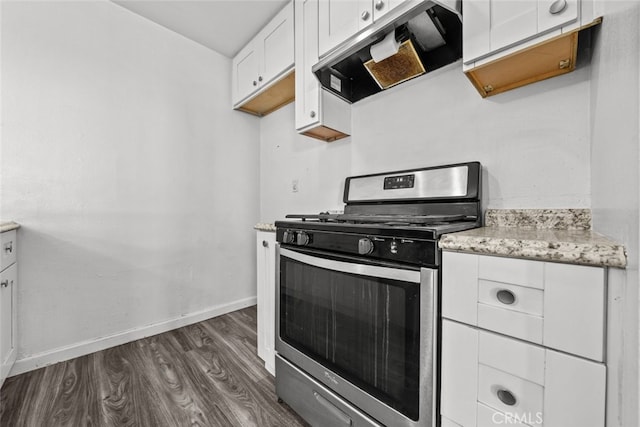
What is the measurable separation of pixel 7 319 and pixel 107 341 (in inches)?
22.9

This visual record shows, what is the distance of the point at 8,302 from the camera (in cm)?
148

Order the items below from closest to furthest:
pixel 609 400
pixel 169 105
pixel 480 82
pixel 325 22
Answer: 1. pixel 609 400
2. pixel 480 82
3. pixel 325 22
4. pixel 169 105

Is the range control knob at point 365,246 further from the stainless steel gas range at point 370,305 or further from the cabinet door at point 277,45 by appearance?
the cabinet door at point 277,45

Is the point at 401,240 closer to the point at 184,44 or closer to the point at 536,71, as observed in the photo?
the point at 536,71

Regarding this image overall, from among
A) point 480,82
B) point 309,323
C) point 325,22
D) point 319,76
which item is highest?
point 325,22

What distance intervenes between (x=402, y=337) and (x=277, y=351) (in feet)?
2.48

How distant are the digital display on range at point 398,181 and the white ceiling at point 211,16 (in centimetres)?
153

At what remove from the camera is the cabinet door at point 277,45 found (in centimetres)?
191

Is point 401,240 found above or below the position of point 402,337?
above

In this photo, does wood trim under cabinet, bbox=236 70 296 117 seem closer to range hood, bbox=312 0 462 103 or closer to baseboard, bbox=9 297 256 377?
range hood, bbox=312 0 462 103

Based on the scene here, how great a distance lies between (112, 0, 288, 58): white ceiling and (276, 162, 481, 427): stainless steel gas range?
1.70m

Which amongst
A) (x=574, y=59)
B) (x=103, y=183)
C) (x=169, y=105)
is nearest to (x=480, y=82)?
(x=574, y=59)

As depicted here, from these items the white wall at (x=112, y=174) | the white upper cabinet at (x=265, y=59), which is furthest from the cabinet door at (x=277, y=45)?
the white wall at (x=112, y=174)

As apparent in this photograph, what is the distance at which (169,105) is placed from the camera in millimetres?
2221
